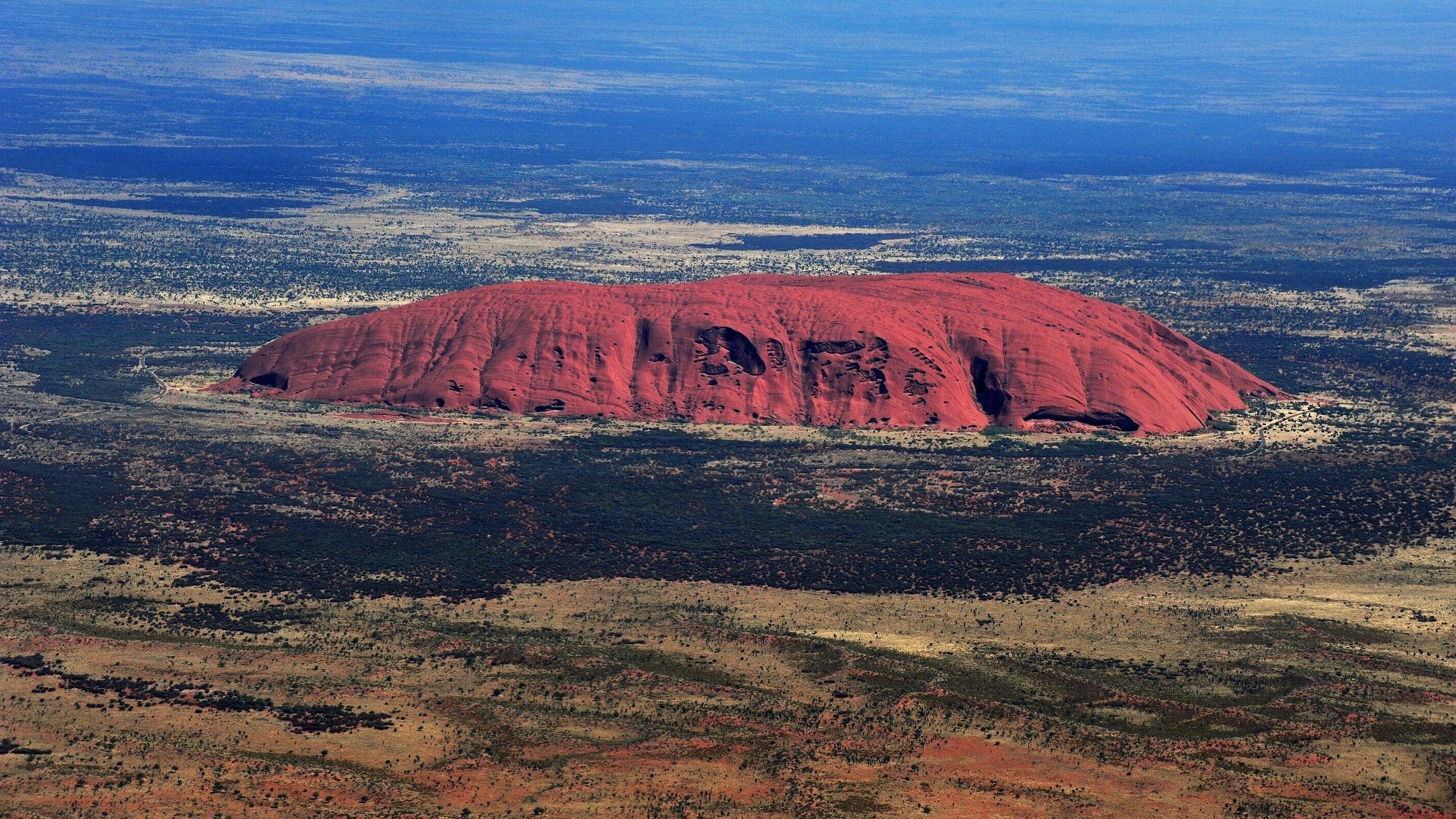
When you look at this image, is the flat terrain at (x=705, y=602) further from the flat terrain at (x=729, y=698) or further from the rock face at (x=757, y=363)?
the rock face at (x=757, y=363)

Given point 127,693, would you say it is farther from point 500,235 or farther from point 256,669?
point 500,235

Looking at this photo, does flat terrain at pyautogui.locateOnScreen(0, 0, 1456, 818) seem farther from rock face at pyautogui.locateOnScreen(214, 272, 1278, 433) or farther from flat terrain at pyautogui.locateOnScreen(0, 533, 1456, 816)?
rock face at pyautogui.locateOnScreen(214, 272, 1278, 433)

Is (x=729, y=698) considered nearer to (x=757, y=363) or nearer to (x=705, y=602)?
(x=705, y=602)

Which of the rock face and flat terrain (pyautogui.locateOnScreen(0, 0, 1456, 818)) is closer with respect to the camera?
flat terrain (pyautogui.locateOnScreen(0, 0, 1456, 818))

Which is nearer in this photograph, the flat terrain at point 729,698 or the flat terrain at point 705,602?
the flat terrain at point 729,698

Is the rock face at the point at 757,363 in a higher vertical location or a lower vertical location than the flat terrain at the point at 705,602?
higher

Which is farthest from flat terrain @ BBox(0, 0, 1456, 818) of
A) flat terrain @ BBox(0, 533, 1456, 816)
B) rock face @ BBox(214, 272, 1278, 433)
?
rock face @ BBox(214, 272, 1278, 433)

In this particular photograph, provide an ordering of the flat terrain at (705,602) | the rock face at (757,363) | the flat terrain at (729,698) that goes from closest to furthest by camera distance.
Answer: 1. the flat terrain at (729,698)
2. the flat terrain at (705,602)
3. the rock face at (757,363)

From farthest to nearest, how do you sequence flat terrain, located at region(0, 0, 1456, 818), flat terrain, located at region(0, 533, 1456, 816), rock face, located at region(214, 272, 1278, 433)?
1. rock face, located at region(214, 272, 1278, 433)
2. flat terrain, located at region(0, 0, 1456, 818)
3. flat terrain, located at region(0, 533, 1456, 816)

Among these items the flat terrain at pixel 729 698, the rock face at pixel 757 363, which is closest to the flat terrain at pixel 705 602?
the flat terrain at pixel 729 698
